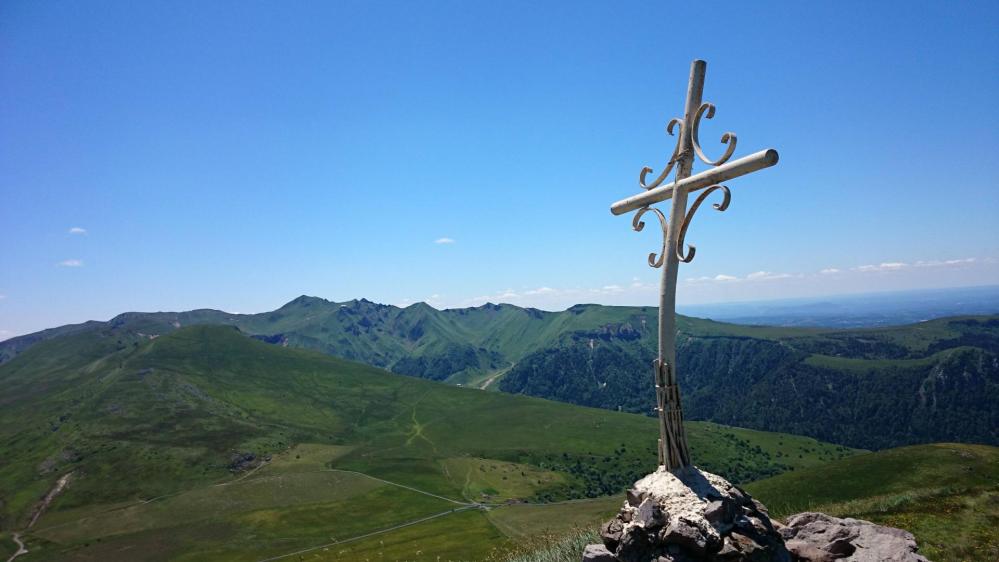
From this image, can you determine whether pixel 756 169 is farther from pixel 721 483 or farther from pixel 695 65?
pixel 721 483

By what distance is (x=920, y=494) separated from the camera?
78.9 feet

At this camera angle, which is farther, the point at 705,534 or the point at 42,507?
the point at 42,507

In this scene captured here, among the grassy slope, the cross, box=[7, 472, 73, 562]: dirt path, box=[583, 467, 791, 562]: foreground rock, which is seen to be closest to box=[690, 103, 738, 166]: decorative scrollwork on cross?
the cross

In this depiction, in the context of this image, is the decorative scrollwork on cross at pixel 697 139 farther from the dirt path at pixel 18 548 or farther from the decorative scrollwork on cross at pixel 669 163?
the dirt path at pixel 18 548

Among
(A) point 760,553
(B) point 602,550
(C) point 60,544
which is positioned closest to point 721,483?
(A) point 760,553

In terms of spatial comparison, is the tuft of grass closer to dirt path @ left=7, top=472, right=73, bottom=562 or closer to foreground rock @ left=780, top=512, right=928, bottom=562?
foreground rock @ left=780, top=512, right=928, bottom=562

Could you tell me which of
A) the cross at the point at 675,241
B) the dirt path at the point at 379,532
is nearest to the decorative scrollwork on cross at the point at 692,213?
the cross at the point at 675,241

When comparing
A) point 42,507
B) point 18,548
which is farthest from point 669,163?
point 42,507

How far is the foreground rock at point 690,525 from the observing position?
10.9 m

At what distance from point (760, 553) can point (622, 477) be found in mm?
198491

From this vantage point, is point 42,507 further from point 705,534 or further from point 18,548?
point 705,534

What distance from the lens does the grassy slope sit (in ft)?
54.8

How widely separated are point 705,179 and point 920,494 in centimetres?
2212

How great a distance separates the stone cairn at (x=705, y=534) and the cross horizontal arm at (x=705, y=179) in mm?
6744
